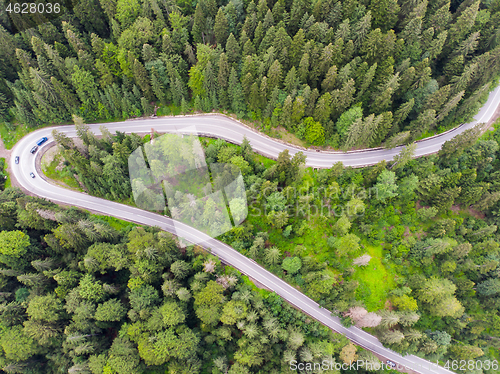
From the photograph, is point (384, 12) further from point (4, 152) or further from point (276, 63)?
point (4, 152)

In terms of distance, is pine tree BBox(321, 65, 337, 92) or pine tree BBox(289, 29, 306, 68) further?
pine tree BBox(289, 29, 306, 68)

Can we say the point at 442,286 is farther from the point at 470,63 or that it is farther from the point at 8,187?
the point at 8,187

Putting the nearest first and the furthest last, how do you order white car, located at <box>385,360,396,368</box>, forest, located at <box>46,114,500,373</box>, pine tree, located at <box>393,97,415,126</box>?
forest, located at <box>46,114,500,373</box> → white car, located at <box>385,360,396,368</box> → pine tree, located at <box>393,97,415,126</box>

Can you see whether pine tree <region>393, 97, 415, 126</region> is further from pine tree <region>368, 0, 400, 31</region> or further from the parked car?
the parked car

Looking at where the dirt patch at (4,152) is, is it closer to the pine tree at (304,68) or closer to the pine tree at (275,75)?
the pine tree at (275,75)

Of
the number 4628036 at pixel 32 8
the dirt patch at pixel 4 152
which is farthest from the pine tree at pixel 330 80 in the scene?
the dirt patch at pixel 4 152

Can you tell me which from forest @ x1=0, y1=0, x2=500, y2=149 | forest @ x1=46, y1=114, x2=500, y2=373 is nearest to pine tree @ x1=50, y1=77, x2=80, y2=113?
forest @ x1=0, y1=0, x2=500, y2=149

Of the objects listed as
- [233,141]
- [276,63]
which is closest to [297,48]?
[276,63]
